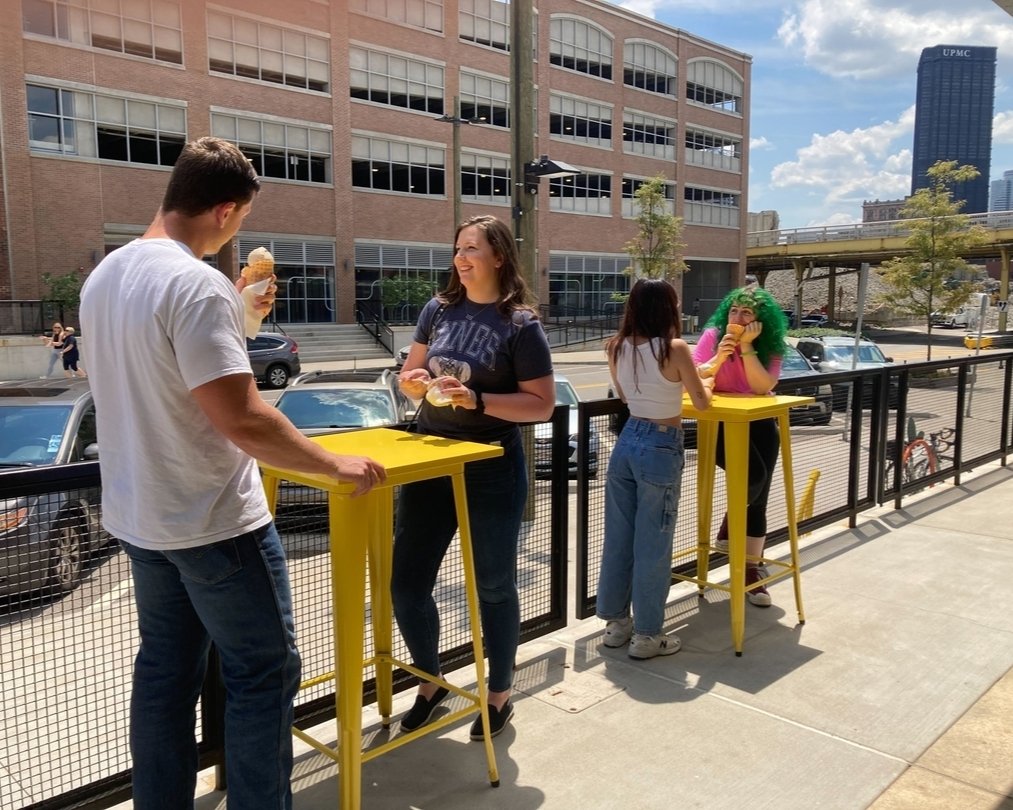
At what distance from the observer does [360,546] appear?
2.53 meters

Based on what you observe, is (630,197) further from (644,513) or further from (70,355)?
(644,513)

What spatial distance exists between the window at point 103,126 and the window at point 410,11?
9.76 meters

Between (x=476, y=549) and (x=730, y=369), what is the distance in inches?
81.8

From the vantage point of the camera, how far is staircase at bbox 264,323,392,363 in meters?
32.1

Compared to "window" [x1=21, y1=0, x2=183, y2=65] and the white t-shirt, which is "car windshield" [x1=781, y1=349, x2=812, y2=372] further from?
"window" [x1=21, y1=0, x2=183, y2=65]

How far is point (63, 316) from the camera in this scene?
27.7 meters

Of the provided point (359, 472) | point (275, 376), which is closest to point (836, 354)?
point (275, 376)

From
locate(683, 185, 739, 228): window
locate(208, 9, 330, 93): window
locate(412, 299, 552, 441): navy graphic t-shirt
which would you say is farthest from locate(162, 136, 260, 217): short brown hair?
Result: locate(683, 185, 739, 228): window

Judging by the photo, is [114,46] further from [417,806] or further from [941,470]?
[417,806]

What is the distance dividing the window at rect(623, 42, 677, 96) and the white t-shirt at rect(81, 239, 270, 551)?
4909 cm

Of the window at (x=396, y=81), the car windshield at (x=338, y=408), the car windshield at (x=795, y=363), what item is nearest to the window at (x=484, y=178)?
the window at (x=396, y=81)

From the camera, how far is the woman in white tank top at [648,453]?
12.6ft

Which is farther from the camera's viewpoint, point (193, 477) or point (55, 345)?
point (55, 345)

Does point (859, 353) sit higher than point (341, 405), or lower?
lower
